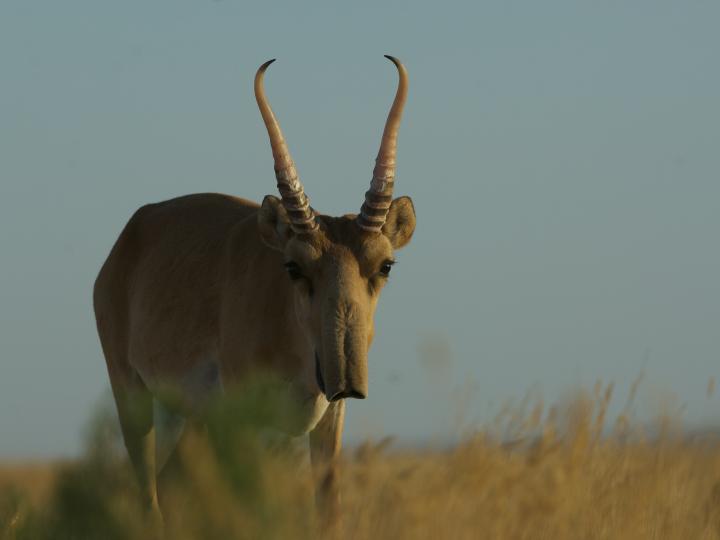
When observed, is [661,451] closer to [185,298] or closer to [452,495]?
[452,495]

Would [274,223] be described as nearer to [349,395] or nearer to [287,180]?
[287,180]

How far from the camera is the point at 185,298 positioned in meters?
11.1

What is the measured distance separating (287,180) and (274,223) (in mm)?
331

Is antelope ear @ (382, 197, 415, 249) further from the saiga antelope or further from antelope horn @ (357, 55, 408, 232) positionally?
antelope horn @ (357, 55, 408, 232)

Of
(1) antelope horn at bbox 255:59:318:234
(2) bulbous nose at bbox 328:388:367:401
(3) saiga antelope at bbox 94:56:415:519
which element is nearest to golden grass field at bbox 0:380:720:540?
(3) saiga antelope at bbox 94:56:415:519

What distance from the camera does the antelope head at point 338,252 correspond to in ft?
27.8

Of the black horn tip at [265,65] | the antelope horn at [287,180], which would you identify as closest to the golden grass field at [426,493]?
the antelope horn at [287,180]

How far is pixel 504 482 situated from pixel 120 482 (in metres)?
1.77

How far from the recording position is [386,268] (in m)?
9.02

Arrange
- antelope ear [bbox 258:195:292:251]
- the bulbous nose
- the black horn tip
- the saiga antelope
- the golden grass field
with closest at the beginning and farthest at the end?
the golden grass field → the bulbous nose → the saiga antelope → antelope ear [bbox 258:195:292:251] → the black horn tip

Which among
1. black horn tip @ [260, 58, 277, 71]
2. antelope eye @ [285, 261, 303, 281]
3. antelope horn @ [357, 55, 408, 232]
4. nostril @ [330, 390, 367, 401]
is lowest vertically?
nostril @ [330, 390, 367, 401]

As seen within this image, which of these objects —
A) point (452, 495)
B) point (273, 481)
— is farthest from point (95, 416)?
point (452, 495)

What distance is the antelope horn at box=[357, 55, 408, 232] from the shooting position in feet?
29.7

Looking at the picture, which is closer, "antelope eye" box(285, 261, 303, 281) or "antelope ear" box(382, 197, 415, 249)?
"antelope eye" box(285, 261, 303, 281)
